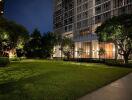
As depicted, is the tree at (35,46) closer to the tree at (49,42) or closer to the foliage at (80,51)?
the tree at (49,42)

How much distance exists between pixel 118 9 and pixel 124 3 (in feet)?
9.42

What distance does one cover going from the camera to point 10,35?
50312 mm

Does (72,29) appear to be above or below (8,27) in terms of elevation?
above

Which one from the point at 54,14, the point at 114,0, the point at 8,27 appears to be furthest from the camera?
the point at 54,14

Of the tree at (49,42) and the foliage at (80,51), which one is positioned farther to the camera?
the foliage at (80,51)

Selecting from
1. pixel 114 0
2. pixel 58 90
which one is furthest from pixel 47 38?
pixel 58 90

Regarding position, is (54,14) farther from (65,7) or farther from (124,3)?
(124,3)

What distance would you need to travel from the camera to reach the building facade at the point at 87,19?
75.5 metres

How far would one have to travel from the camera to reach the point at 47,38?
84.1m

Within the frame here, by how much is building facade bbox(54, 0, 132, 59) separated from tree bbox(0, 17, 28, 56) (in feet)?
90.6

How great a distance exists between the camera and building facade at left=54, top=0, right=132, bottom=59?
248 ft

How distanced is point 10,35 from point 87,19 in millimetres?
45166

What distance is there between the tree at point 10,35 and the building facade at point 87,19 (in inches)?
1087

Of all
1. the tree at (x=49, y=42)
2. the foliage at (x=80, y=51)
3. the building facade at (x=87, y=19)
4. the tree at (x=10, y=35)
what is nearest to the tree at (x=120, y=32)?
the tree at (x=10, y=35)
